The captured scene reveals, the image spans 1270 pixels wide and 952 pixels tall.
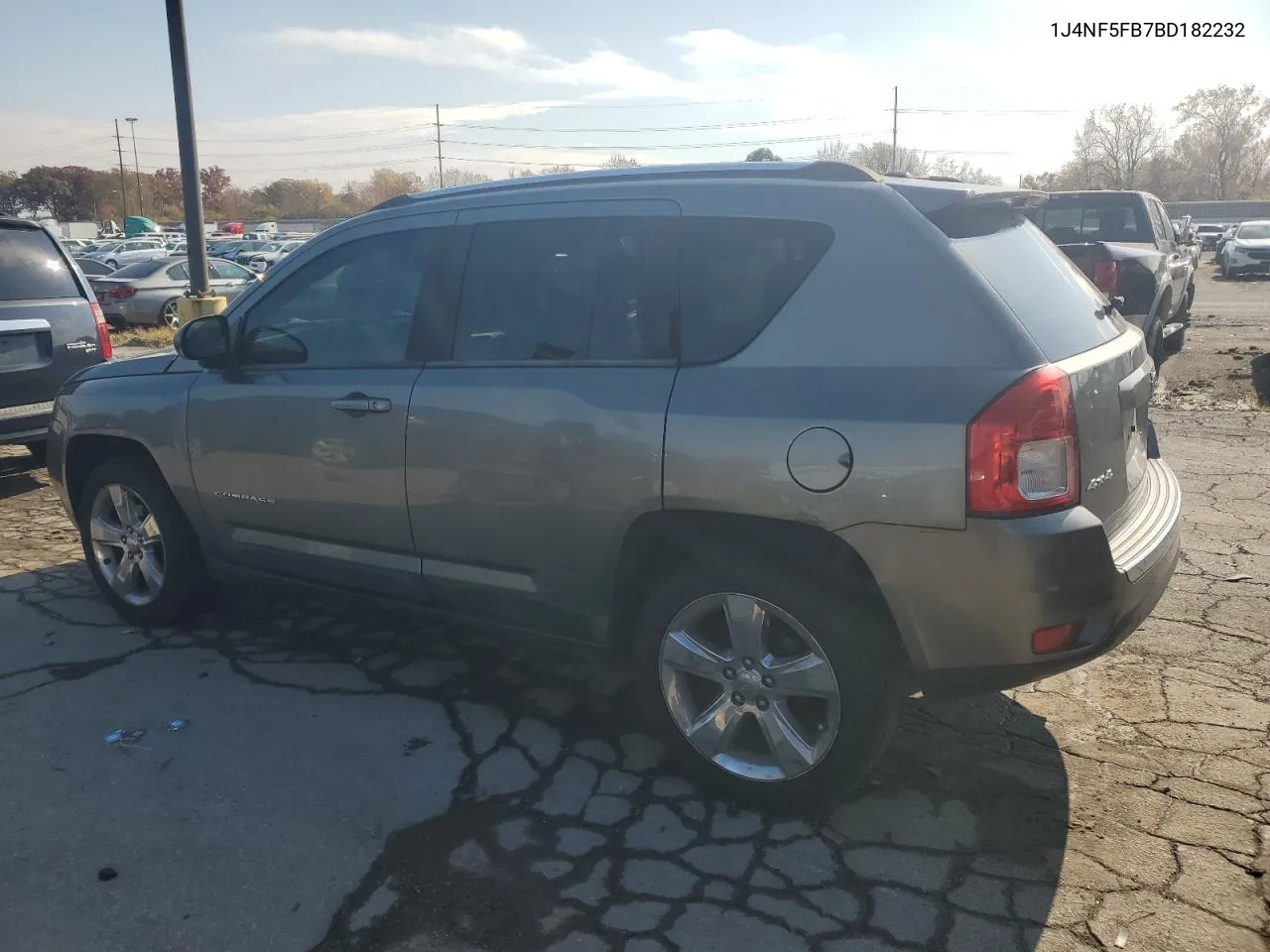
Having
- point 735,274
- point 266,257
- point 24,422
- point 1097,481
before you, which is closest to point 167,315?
point 24,422

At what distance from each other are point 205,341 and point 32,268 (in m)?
3.92

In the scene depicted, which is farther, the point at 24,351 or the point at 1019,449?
the point at 24,351

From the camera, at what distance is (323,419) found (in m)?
3.92

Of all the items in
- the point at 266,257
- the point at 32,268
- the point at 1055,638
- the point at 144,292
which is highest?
the point at 266,257

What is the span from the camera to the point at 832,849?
2.96m

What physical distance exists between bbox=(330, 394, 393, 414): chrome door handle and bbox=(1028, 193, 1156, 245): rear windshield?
33.6ft

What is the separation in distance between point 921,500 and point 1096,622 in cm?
61

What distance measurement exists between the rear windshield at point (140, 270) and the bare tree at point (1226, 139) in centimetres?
8112

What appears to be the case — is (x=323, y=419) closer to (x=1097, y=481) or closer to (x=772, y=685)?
(x=772, y=685)

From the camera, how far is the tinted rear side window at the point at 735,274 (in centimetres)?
304

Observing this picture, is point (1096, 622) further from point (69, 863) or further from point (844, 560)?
point (69, 863)

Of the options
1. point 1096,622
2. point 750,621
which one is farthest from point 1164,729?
point 750,621

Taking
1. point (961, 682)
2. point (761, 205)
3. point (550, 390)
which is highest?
point (761, 205)

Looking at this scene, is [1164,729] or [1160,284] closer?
[1164,729]
